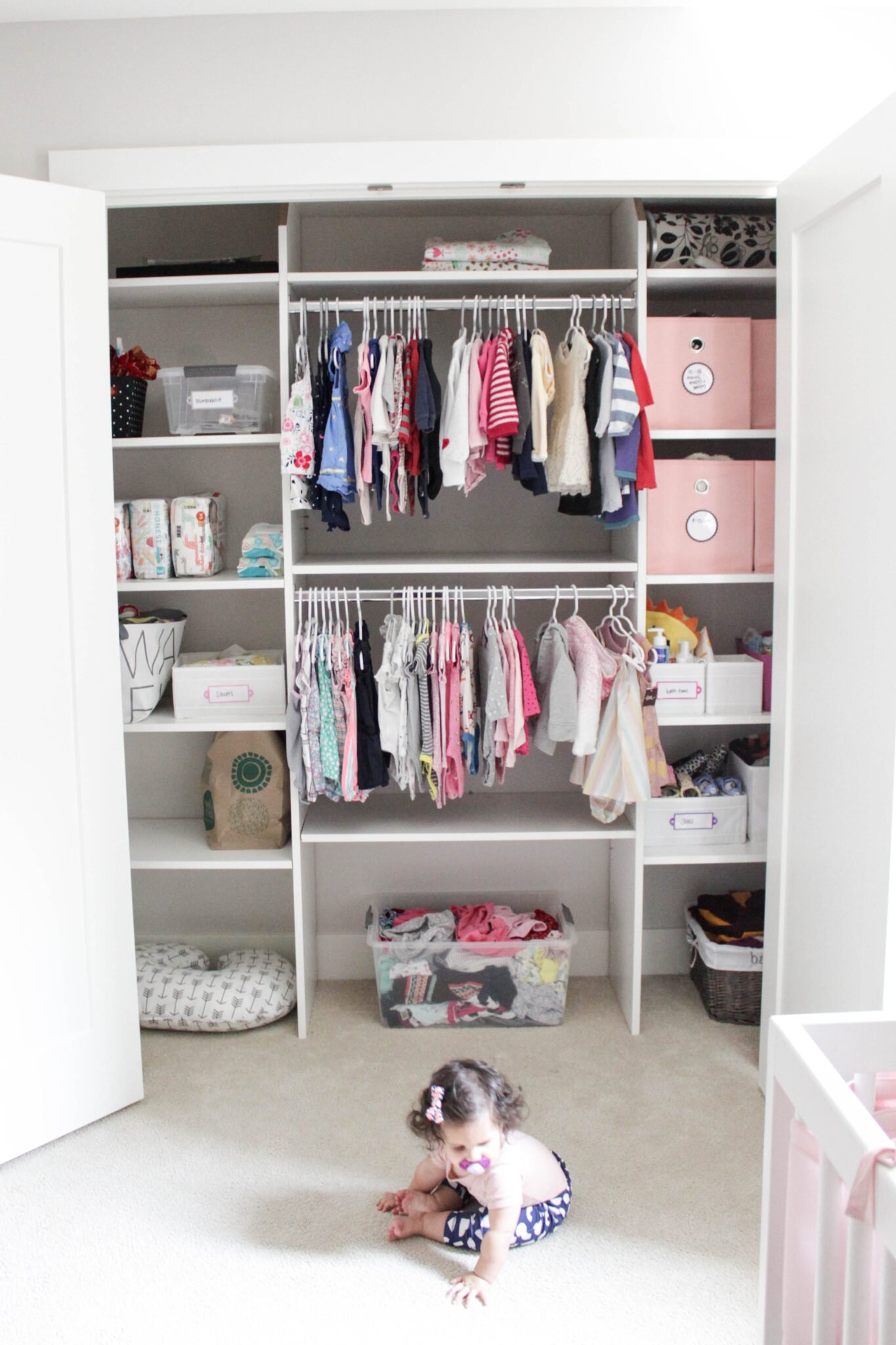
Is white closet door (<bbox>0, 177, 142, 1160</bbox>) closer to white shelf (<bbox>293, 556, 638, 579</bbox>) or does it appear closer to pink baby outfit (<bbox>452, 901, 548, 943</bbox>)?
white shelf (<bbox>293, 556, 638, 579</bbox>)

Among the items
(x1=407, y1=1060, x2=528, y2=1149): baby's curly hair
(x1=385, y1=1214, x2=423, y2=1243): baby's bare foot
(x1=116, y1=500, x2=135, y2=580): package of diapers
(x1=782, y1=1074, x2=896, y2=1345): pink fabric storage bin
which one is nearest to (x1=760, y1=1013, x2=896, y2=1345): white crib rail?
(x1=782, y1=1074, x2=896, y2=1345): pink fabric storage bin

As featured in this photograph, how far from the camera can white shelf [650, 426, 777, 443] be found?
288 cm

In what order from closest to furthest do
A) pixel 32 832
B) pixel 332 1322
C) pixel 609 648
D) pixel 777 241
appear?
pixel 332 1322, pixel 32 832, pixel 777 241, pixel 609 648

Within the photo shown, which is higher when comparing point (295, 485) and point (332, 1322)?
point (295, 485)

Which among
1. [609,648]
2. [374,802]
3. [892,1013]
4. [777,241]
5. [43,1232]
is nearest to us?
[892,1013]

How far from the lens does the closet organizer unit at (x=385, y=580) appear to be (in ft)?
9.80

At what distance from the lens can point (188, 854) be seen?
3.15m

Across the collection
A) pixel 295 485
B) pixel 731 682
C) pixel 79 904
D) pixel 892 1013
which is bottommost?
pixel 79 904

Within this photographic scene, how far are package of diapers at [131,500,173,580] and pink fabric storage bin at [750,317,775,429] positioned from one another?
158 centimetres

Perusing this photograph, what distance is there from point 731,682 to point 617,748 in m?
0.38

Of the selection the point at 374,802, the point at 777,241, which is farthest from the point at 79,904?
the point at 777,241

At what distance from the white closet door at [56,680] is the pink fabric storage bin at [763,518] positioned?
162cm

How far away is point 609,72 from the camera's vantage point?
2.65 m

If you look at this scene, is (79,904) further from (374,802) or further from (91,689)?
(374,802)
